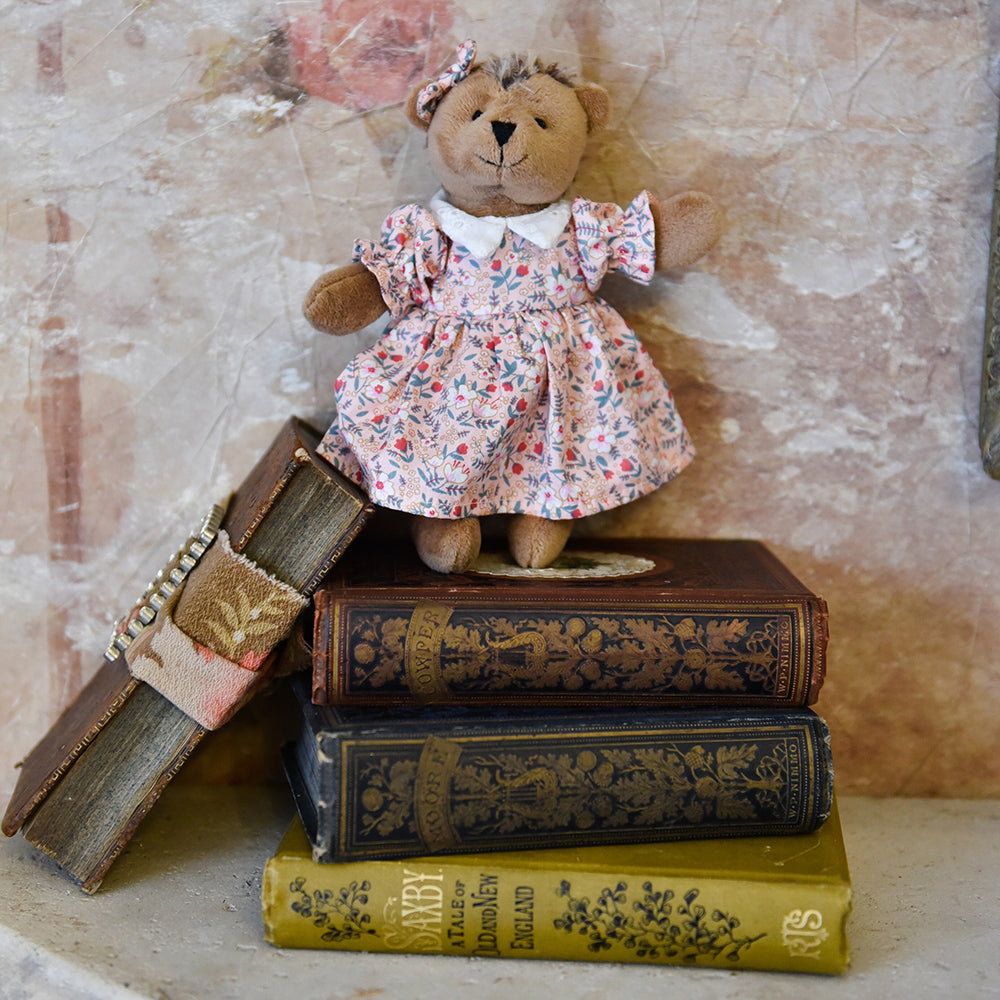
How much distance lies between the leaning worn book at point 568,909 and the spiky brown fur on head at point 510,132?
0.58 m

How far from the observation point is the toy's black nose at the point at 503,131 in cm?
83

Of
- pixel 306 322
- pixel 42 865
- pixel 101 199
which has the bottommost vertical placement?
pixel 42 865

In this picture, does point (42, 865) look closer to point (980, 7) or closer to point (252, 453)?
point (252, 453)

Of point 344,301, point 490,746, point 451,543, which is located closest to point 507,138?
point 344,301

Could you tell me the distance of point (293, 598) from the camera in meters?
0.82

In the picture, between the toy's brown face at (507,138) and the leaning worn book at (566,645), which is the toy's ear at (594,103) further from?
the leaning worn book at (566,645)

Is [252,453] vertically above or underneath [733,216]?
underneath

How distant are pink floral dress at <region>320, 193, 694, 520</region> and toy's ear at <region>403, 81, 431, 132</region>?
0.08 meters

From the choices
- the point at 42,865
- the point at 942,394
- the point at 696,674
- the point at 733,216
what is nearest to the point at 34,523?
the point at 42,865

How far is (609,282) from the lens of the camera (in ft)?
3.25

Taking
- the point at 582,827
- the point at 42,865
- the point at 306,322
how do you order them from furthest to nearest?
1. the point at 306,322
2. the point at 42,865
3. the point at 582,827

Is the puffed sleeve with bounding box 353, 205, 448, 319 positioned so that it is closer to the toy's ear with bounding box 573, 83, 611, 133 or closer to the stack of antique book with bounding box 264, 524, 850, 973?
the toy's ear with bounding box 573, 83, 611, 133

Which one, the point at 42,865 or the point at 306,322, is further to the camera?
the point at 306,322

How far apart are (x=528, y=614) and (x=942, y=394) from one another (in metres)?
0.53
